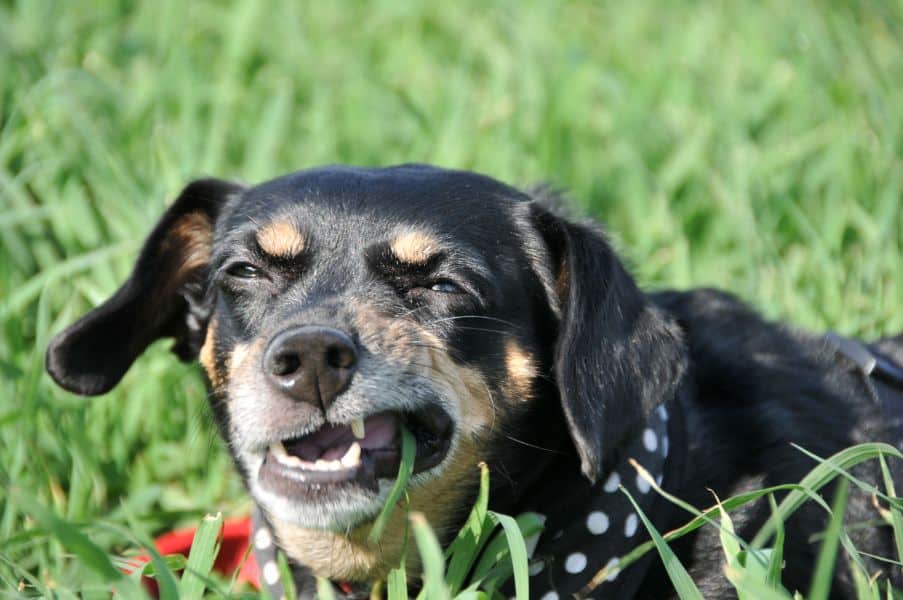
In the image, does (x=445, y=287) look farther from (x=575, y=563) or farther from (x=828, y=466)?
(x=828, y=466)

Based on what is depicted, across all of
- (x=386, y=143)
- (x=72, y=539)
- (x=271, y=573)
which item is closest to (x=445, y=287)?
(x=271, y=573)

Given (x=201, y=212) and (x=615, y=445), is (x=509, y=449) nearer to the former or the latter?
(x=615, y=445)

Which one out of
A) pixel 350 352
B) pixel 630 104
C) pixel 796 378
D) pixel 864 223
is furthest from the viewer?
pixel 630 104

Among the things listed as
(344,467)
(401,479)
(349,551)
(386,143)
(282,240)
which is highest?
(282,240)

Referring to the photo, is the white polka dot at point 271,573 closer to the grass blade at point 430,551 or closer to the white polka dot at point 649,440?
the grass blade at point 430,551

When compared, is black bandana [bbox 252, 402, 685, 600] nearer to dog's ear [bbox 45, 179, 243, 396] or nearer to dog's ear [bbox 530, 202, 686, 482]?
dog's ear [bbox 530, 202, 686, 482]

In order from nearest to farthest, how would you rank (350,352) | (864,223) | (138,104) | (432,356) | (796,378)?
(350,352) < (432,356) < (796,378) < (864,223) < (138,104)

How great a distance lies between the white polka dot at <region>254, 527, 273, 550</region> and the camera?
2.95 metres

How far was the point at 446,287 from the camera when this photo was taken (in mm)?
2836

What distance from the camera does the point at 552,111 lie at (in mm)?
5484

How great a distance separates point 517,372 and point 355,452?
0.49m

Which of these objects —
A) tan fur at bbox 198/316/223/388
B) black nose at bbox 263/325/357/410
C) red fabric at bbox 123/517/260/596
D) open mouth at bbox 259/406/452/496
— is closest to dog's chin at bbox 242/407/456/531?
open mouth at bbox 259/406/452/496

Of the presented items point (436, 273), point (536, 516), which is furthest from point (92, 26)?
point (536, 516)

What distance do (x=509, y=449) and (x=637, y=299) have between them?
0.52 meters
